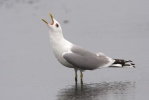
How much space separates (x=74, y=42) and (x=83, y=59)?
12.8ft

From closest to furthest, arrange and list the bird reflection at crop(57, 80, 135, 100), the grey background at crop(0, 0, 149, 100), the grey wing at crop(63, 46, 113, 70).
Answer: the bird reflection at crop(57, 80, 135, 100), the grey background at crop(0, 0, 149, 100), the grey wing at crop(63, 46, 113, 70)

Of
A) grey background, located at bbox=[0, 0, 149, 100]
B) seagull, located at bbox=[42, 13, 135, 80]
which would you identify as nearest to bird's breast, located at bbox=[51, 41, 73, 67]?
seagull, located at bbox=[42, 13, 135, 80]

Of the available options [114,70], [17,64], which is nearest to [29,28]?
[17,64]

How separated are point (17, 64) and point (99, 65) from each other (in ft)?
7.61

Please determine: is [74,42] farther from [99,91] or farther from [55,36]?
[99,91]

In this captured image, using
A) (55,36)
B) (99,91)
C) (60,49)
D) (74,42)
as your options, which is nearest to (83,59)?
(60,49)

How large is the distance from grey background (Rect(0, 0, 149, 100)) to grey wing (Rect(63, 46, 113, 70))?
0.30 metres

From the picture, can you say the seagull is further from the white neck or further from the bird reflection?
the bird reflection

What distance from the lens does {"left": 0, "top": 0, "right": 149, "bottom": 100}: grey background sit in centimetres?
980

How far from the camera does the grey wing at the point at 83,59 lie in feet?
33.6

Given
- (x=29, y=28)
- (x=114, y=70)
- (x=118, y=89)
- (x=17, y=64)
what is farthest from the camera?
(x=29, y=28)

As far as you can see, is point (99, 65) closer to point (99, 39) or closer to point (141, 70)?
point (141, 70)

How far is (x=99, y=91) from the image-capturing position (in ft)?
31.8

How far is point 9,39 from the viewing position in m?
15.0
